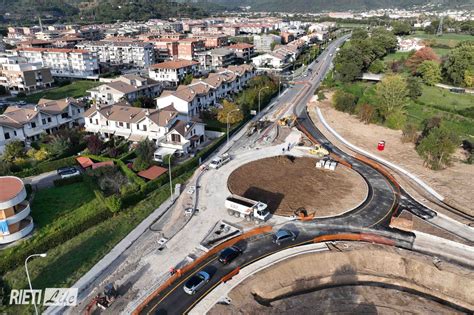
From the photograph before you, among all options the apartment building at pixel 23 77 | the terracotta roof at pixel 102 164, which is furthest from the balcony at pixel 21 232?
the apartment building at pixel 23 77

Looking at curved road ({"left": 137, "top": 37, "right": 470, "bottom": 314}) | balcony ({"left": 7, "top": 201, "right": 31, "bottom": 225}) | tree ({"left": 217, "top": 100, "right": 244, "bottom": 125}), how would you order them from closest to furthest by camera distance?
curved road ({"left": 137, "top": 37, "right": 470, "bottom": 314}) → balcony ({"left": 7, "top": 201, "right": 31, "bottom": 225}) → tree ({"left": 217, "top": 100, "right": 244, "bottom": 125})

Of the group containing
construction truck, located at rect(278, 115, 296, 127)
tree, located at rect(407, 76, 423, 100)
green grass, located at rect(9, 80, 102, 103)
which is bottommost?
green grass, located at rect(9, 80, 102, 103)

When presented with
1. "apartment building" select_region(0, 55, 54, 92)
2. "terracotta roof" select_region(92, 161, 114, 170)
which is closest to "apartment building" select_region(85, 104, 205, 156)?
"terracotta roof" select_region(92, 161, 114, 170)

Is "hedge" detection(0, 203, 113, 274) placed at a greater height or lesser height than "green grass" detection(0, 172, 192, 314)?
greater

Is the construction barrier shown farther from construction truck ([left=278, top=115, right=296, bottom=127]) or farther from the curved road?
construction truck ([left=278, top=115, right=296, bottom=127])

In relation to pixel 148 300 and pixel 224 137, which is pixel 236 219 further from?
pixel 224 137

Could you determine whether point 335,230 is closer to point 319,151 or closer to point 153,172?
point 319,151
